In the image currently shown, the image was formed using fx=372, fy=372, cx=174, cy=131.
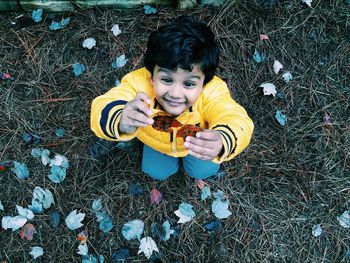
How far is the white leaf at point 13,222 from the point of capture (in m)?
2.71

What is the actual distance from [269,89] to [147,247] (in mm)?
1557

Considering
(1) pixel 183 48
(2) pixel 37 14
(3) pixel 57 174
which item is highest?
(1) pixel 183 48

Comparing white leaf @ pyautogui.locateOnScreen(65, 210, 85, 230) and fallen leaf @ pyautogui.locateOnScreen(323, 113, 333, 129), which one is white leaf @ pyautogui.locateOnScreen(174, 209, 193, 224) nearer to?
white leaf @ pyautogui.locateOnScreen(65, 210, 85, 230)

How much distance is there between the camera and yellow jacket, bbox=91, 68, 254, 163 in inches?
69.7

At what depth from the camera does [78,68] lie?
3.04 metres

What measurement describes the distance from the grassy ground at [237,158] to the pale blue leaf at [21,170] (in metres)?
0.04

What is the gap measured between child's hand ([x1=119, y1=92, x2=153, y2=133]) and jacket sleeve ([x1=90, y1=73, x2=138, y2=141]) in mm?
101

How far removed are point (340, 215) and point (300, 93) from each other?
3.29 feet

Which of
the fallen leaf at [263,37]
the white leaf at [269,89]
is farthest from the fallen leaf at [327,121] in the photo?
the fallen leaf at [263,37]

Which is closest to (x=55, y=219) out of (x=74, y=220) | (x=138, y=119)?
(x=74, y=220)

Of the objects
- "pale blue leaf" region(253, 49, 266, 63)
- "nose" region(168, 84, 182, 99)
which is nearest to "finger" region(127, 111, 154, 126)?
"nose" region(168, 84, 182, 99)

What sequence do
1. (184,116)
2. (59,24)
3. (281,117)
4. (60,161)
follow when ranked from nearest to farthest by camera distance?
(184,116) < (60,161) < (281,117) < (59,24)

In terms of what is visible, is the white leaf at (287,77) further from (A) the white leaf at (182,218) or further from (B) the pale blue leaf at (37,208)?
(B) the pale blue leaf at (37,208)

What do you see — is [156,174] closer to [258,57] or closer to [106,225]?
[106,225]
